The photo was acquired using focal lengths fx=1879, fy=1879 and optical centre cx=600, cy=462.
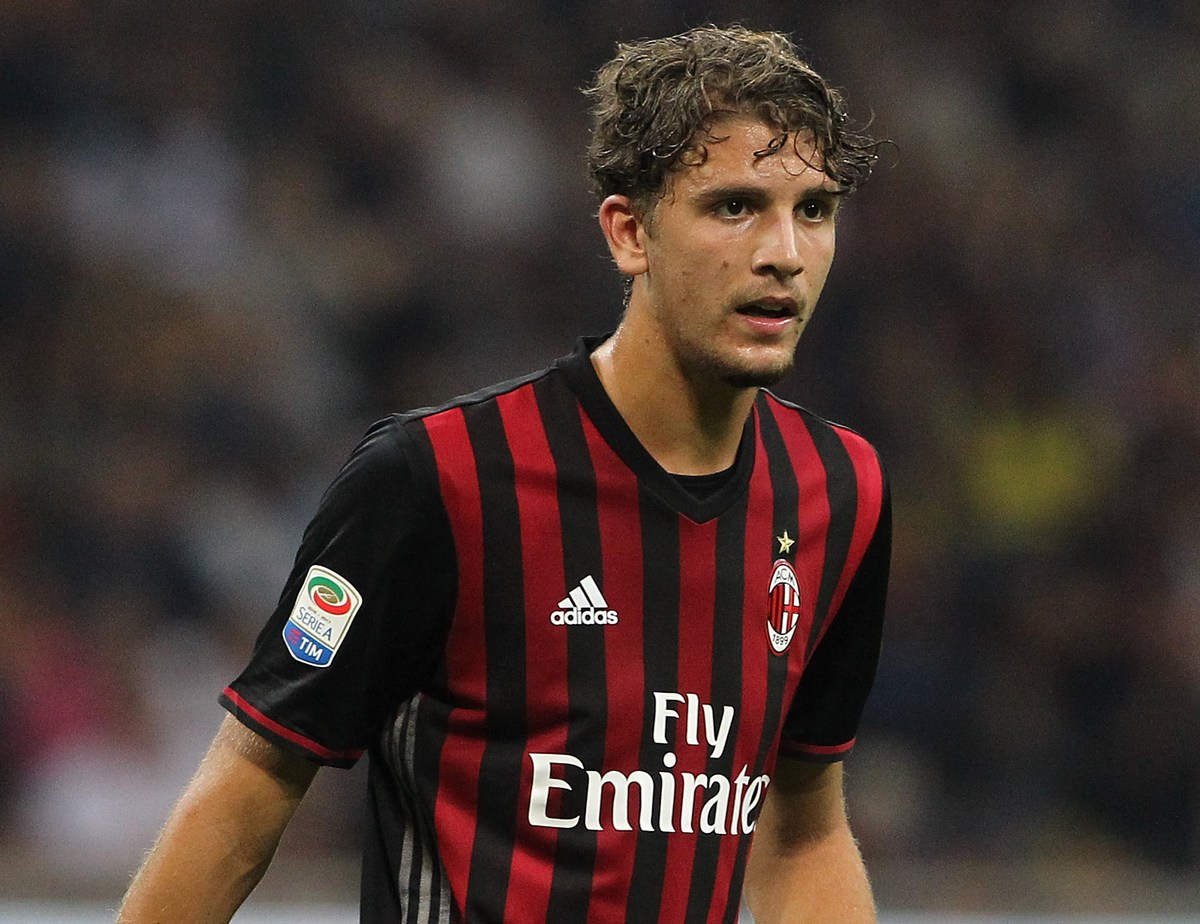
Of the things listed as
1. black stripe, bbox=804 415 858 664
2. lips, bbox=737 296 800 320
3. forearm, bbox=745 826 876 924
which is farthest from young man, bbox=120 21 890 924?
forearm, bbox=745 826 876 924

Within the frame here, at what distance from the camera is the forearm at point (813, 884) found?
8.65 feet

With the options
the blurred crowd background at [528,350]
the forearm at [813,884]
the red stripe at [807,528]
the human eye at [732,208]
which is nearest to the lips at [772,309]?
the human eye at [732,208]

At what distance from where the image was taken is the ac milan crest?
2.44 meters

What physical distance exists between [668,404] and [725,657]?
0.33m

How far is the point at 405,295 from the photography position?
264 inches

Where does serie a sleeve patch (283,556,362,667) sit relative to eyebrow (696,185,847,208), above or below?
below

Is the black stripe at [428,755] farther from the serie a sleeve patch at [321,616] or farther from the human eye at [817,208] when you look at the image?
the human eye at [817,208]

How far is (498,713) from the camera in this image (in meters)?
2.24

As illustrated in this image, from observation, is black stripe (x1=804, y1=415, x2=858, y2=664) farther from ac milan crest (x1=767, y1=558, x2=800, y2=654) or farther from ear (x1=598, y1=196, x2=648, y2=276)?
ear (x1=598, y1=196, x2=648, y2=276)

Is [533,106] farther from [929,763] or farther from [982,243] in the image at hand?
[929,763]

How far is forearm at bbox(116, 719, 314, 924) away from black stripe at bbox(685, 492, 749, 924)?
1.65ft

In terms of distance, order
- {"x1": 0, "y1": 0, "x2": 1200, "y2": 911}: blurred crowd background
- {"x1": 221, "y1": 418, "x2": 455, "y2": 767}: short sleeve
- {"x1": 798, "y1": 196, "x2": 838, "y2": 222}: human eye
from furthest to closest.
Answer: {"x1": 0, "y1": 0, "x2": 1200, "y2": 911}: blurred crowd background → {"x1": 798, "y1": 196, "x2": 838, "y2": 222}: human eye → {"x1": 221, "y1": 418, "x2": 455, "y2": 767}: short sleeve

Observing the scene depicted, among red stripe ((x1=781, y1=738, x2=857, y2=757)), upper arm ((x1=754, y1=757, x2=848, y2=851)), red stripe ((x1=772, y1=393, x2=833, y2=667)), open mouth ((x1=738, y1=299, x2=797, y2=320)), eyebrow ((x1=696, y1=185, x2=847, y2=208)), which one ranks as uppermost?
eyebrow ((x1=696, y1=185, x2=847, y2=208))

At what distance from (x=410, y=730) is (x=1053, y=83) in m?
6.04
